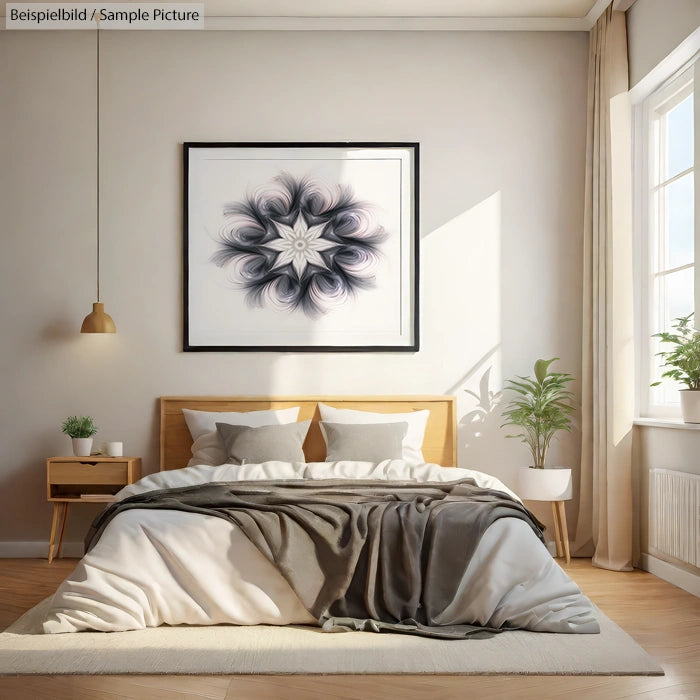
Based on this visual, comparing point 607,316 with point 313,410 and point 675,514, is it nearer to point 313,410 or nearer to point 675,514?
point 675,514

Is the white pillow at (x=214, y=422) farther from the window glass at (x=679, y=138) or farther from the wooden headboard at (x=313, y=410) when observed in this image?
the window glass at (x=679, y=138)

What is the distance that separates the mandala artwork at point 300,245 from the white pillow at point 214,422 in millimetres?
672

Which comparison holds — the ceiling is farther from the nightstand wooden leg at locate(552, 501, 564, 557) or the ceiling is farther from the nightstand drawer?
the nightstand wooden leg at locate(552, 501, 564, 557)

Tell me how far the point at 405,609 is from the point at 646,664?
2.99ft

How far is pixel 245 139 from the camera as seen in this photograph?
536 centimetres

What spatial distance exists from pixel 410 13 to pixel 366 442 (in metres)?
2.65

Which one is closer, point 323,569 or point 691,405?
point 323,569

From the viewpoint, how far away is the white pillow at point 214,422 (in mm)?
4934

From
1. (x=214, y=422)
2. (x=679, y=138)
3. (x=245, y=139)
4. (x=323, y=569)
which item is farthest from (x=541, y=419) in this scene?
(x=245, y=139)

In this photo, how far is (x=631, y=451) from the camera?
485 cm

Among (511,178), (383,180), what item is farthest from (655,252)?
(383,180)

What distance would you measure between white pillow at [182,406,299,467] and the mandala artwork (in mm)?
672

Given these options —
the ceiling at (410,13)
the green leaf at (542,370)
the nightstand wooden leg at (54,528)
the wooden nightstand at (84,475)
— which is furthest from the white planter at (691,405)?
the nightstand wooden leg at (54,528)

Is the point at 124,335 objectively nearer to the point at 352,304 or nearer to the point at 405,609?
the point at 352,304
